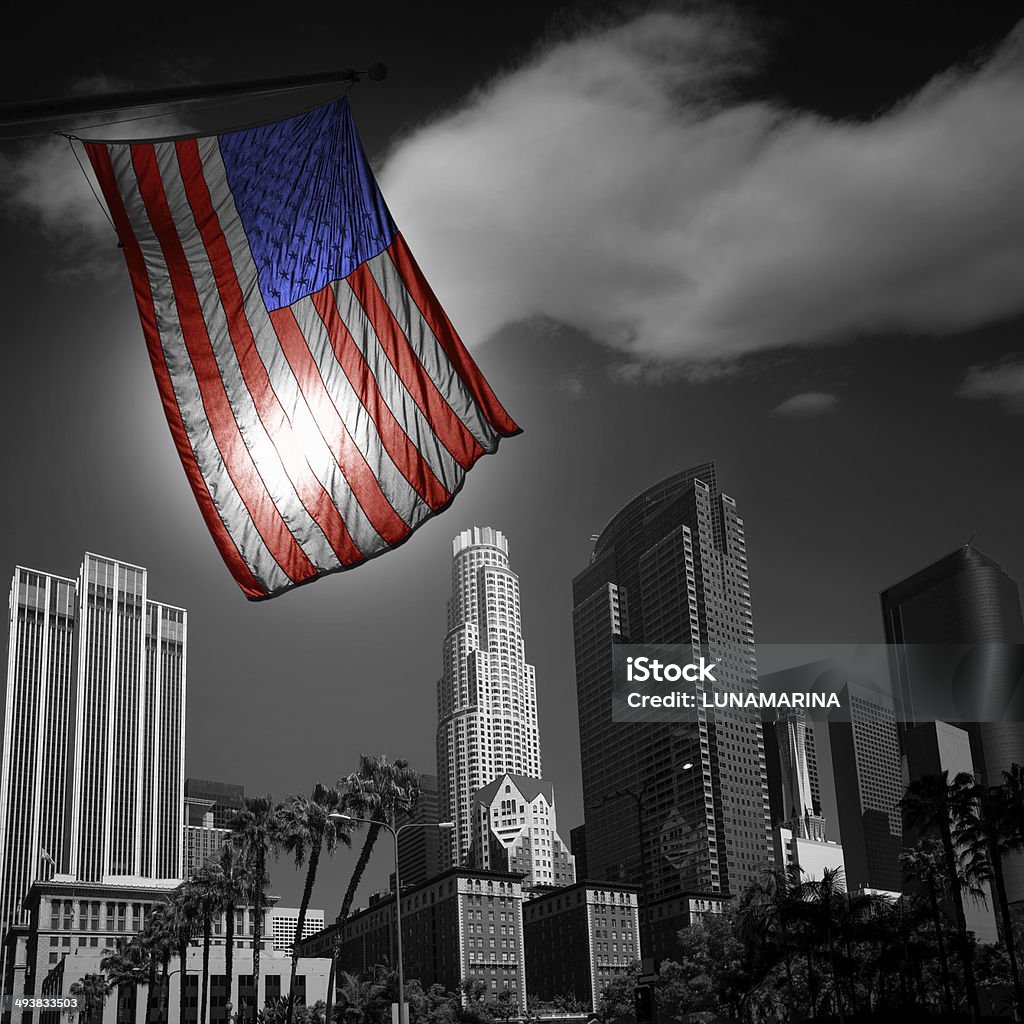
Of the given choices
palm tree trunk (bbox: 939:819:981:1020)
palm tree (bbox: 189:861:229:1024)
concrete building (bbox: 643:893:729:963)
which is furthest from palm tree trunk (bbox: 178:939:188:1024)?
concrete building (bbox: 643:893:729:963)

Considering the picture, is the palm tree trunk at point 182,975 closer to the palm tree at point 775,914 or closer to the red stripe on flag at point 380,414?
the palm tree at point 775,914

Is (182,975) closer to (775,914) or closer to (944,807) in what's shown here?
(775,914)

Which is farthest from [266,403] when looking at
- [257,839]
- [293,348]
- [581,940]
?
[581,940]

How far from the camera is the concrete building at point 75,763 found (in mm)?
183125

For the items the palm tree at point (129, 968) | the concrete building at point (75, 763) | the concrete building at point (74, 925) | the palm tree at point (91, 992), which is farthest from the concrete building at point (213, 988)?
the concrete building at point (75, 763)

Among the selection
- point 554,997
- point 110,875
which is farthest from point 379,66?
point 110,875

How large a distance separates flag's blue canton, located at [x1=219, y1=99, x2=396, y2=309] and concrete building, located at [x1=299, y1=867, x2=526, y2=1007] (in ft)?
466

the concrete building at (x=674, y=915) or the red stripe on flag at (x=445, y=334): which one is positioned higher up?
the red stripe on flag at (x=445, y=334)

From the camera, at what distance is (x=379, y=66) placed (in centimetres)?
1351

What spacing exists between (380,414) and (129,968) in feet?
308

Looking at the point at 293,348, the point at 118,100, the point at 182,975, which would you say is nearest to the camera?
the point at 118,100

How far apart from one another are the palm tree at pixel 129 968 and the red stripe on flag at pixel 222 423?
3330 inches

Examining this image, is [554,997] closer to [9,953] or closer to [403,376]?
[9,953]

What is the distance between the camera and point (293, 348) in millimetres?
17703
